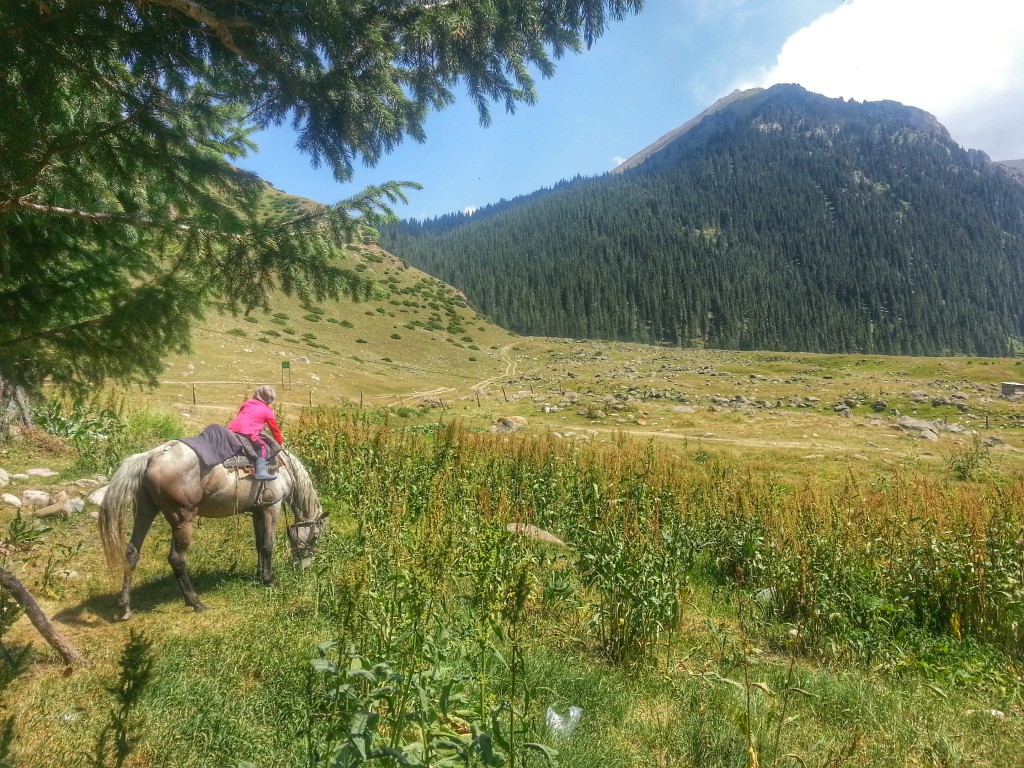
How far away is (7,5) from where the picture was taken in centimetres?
276

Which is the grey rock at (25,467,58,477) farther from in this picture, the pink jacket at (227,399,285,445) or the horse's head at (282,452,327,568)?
the horse's head at (282,452,327,568)

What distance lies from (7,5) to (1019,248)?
218m

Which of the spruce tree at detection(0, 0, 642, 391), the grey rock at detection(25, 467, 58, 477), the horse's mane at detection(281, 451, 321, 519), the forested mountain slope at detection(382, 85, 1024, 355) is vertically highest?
the forested mountain slope at detection(382, 85, 1024, 355)

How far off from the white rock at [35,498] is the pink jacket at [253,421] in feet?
11.6

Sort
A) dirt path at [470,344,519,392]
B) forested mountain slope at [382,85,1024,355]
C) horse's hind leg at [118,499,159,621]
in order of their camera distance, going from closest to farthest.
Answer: horse's hind leg at [118,499,159,621] → dirt path at [470,344,519,392] → forested mountain slope at [382,85,1024,355]

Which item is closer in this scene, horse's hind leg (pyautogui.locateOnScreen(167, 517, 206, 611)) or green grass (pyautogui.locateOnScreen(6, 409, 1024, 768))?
green grass (pyautogui.locateOnScreen(6, 409, 1024, 768))

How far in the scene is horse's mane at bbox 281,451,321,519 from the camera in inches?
281

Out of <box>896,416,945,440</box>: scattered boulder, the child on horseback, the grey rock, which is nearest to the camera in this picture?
the child on horseback

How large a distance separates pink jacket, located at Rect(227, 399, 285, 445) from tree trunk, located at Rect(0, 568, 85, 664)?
2640mm

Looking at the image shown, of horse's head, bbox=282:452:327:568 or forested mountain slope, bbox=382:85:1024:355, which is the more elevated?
forested mountain slope, bbox=382:85:1024:355

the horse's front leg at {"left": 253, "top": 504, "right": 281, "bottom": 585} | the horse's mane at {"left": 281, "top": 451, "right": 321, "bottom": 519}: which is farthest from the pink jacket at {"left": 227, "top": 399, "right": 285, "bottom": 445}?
the horse's front leg at {"left": 253, "top": 504, "right": 281, "bottom": 585}

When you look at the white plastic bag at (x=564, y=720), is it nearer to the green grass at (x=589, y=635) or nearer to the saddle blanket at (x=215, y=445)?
the green grass at (x=589, y=635)

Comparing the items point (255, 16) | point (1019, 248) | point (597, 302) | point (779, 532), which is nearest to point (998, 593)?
point (779, 532)

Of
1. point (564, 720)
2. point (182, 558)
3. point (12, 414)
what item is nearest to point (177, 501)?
point (182, 558)
